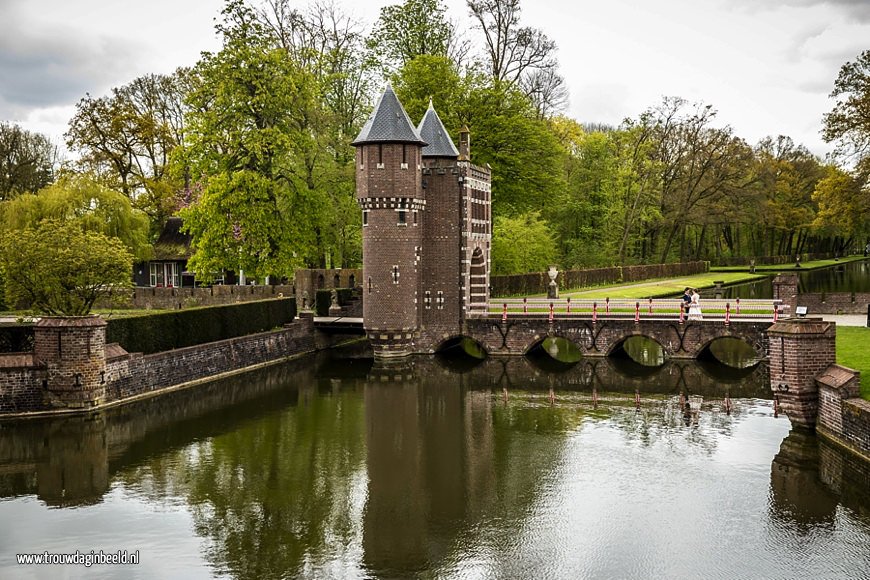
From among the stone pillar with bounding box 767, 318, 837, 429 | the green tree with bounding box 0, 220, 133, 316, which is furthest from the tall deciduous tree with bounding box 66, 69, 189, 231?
the stone pillar with bounding box 767, 318, 837, 429

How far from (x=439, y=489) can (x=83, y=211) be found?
3199 centimetres

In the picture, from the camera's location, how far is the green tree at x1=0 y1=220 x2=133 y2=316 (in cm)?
2588

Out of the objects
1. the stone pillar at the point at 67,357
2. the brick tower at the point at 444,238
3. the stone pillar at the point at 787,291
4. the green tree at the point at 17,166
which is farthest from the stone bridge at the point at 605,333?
the green tree at the point at 17,166

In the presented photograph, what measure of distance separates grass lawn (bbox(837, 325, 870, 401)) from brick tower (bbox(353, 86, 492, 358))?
14.8m

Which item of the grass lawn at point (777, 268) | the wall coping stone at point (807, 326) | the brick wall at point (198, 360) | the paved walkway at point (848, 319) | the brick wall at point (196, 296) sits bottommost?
the brick wall at point (198, 360)

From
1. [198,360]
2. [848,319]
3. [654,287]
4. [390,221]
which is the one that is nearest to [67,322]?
[198,360]

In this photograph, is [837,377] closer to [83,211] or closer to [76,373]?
[76,373]

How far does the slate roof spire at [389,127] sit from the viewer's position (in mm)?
32875

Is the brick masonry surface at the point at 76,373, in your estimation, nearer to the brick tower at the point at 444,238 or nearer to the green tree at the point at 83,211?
the brick tower at the point at 444,238

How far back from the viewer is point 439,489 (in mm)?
16531

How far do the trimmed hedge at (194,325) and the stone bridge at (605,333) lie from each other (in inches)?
286

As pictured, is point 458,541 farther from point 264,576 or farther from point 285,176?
point 285,176

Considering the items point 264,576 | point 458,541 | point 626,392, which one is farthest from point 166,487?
point 626,392

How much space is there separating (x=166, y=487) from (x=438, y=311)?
19.5 meters
